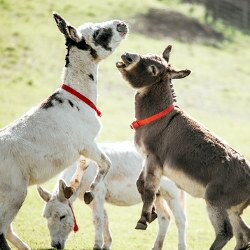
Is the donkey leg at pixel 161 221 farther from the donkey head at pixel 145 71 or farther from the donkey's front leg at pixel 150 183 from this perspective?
the donkey head at pixel 145 71

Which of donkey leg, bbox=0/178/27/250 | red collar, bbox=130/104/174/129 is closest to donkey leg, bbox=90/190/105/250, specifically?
red collar, bbox=130/104/174/129

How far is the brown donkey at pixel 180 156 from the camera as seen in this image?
8.55m

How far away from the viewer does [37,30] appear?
35.8 meters

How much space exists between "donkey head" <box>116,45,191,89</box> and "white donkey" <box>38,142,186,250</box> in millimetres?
1522

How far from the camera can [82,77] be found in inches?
364

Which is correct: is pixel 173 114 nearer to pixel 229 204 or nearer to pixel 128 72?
pixel 128 72

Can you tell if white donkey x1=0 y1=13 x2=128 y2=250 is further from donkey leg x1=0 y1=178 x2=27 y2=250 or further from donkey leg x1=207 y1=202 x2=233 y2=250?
donkey leg x1=207 y1=202 x2=233 y2=250

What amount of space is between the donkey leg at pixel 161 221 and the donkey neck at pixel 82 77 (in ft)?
8.83

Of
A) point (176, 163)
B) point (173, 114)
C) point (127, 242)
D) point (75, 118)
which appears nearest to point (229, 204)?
point (176, 163)

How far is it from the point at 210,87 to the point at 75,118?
2510 centimetres

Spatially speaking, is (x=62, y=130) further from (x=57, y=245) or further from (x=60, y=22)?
(x=57, y=245)

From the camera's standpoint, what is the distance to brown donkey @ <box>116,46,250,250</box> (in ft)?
28.0

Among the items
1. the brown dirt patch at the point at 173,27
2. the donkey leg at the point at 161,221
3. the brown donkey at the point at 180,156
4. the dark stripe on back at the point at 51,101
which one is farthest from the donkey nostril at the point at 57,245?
the brown dirt patch at the point at 173,27

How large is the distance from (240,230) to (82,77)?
109 inches
